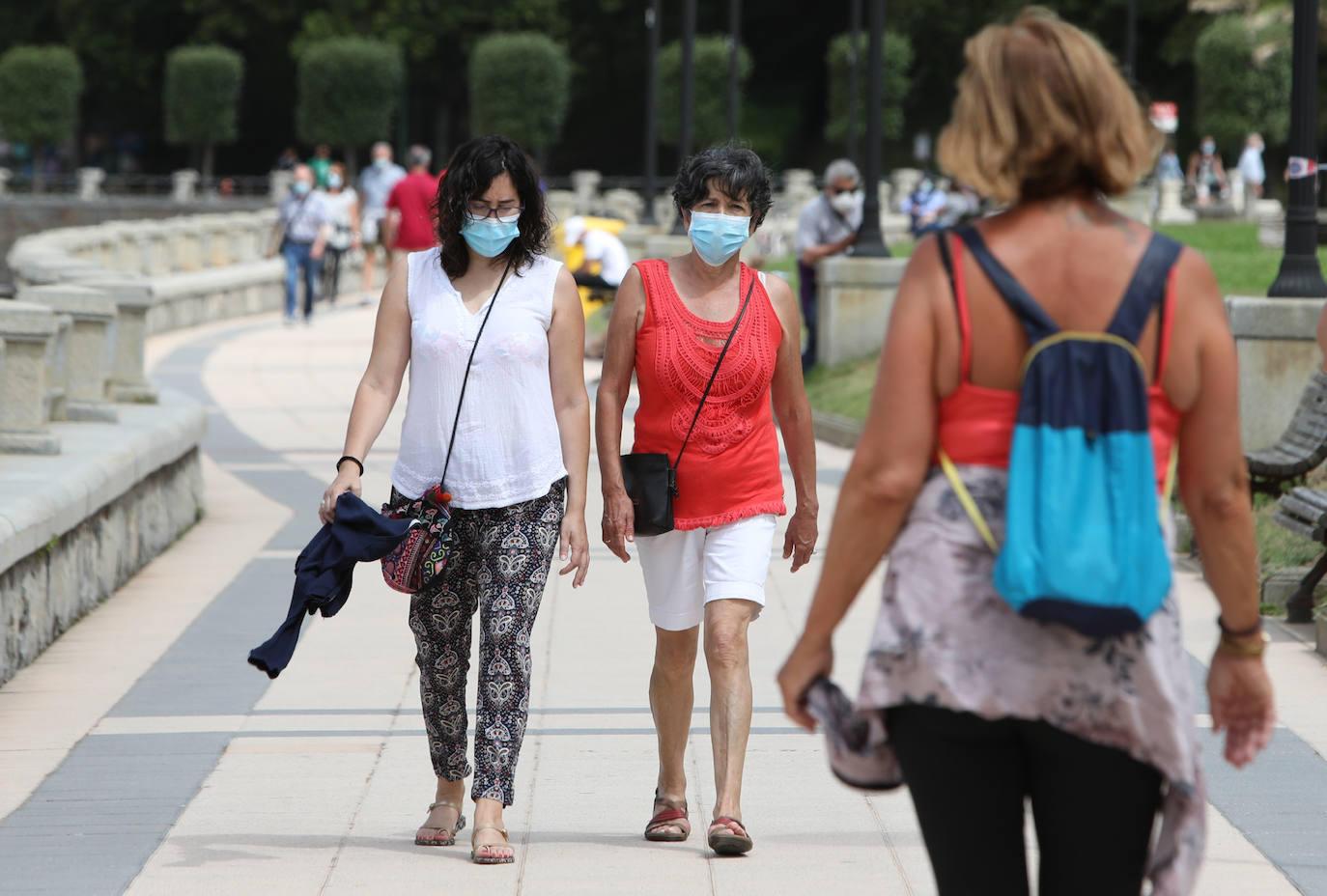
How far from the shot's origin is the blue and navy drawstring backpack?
8.94 ft

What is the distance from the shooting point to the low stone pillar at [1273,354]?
10.4 metres

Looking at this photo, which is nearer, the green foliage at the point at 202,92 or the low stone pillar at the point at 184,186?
the low stone pillar at the point at 184,186

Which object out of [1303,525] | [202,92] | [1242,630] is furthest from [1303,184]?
[202,92]

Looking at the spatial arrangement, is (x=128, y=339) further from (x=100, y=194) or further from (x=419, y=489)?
(x=100, y=194)

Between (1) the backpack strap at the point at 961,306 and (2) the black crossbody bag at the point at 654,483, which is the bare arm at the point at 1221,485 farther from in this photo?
(2) the black crossbody bag at the point at 654,483

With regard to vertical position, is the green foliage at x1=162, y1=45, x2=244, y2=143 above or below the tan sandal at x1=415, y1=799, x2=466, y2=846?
above

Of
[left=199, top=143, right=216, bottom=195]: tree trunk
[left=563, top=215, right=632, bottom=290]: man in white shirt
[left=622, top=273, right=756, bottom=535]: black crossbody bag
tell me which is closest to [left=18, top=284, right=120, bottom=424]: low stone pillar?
[left=622, top=273, right=756, bottom=535]: black crossbody bag

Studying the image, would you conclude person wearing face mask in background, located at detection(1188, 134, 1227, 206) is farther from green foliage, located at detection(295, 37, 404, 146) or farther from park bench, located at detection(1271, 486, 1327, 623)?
park bench, located at detection(1271, 486, 1327, 623)

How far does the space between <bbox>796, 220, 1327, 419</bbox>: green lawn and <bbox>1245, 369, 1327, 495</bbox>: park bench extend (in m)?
1.94

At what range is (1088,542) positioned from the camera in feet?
8.97

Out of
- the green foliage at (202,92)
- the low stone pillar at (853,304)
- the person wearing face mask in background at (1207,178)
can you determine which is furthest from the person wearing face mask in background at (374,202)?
the green foliage at (202,92)

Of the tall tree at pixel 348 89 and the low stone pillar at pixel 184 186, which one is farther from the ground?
the tall tree at pixel 348 89

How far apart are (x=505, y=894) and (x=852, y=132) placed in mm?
36967

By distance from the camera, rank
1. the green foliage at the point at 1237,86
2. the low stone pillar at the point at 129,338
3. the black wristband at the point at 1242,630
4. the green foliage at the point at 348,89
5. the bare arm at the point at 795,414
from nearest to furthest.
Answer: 1. the black wristband at the point at 1242,630
2. the bare arm at the point at 795,414
3. the low stone pillar at the point at 129,338
4. the green foliage at the point at 1237,86
5. the green foliage at the point at 348,89
